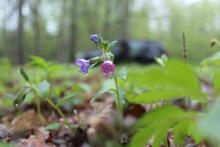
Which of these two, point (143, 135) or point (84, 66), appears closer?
point (143, 135)

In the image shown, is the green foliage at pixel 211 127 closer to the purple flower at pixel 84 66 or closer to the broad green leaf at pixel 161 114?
the broad green leaf at pixel 161 114

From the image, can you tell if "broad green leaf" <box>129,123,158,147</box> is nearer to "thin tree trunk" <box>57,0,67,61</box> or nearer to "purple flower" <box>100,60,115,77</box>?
"purple flower" <box>100,60,115,77</box>

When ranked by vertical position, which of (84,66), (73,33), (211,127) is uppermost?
(211,127)

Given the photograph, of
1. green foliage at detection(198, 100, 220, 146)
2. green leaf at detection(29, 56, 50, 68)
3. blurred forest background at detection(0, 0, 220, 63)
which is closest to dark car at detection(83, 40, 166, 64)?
blurred forest background at detection(0, 0, 220, 63)

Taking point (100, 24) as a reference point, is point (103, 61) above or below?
above

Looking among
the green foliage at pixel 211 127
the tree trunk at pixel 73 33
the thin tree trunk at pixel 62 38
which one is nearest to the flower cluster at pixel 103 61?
the green foliage at pixel 211 127

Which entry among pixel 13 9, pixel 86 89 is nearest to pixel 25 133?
pixel 86 89

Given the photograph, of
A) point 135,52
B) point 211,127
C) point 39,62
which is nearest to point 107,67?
point 211,127

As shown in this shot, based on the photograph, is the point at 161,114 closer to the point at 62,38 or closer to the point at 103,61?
the point at 103,61
